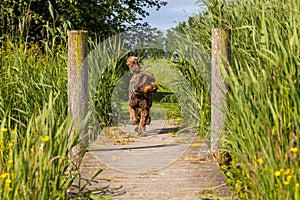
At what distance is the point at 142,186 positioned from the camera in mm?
5301

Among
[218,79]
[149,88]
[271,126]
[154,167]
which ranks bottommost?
[154,167]

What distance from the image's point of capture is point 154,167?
6066 mm

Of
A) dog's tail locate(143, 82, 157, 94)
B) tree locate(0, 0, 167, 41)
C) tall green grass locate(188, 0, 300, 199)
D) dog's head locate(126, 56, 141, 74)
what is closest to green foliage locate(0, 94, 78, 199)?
tall green grass locate(188, 0, 300, 199)

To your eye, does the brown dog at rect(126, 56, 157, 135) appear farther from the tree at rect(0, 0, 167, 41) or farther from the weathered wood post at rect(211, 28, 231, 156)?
the tree at rect(0, 0, 167, 41)

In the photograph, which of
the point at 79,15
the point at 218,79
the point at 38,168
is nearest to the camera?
the point at 38,168

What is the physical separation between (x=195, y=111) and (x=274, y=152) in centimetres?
355

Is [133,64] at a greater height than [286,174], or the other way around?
[133,64]

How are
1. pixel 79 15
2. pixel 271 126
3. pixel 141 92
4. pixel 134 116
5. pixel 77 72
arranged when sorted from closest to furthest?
pixel 271 126 < pixel 77 72 < pixel 141 92 < pixel 134 116 < pixel 79 15

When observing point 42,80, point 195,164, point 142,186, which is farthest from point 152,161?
point 42,80

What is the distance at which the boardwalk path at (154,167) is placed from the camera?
16.8 feet

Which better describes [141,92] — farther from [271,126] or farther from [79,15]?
[79,15]

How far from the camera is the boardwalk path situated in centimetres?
511

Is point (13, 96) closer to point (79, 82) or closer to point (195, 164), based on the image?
point (79, 82)

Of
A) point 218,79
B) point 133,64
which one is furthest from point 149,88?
point 218,79
